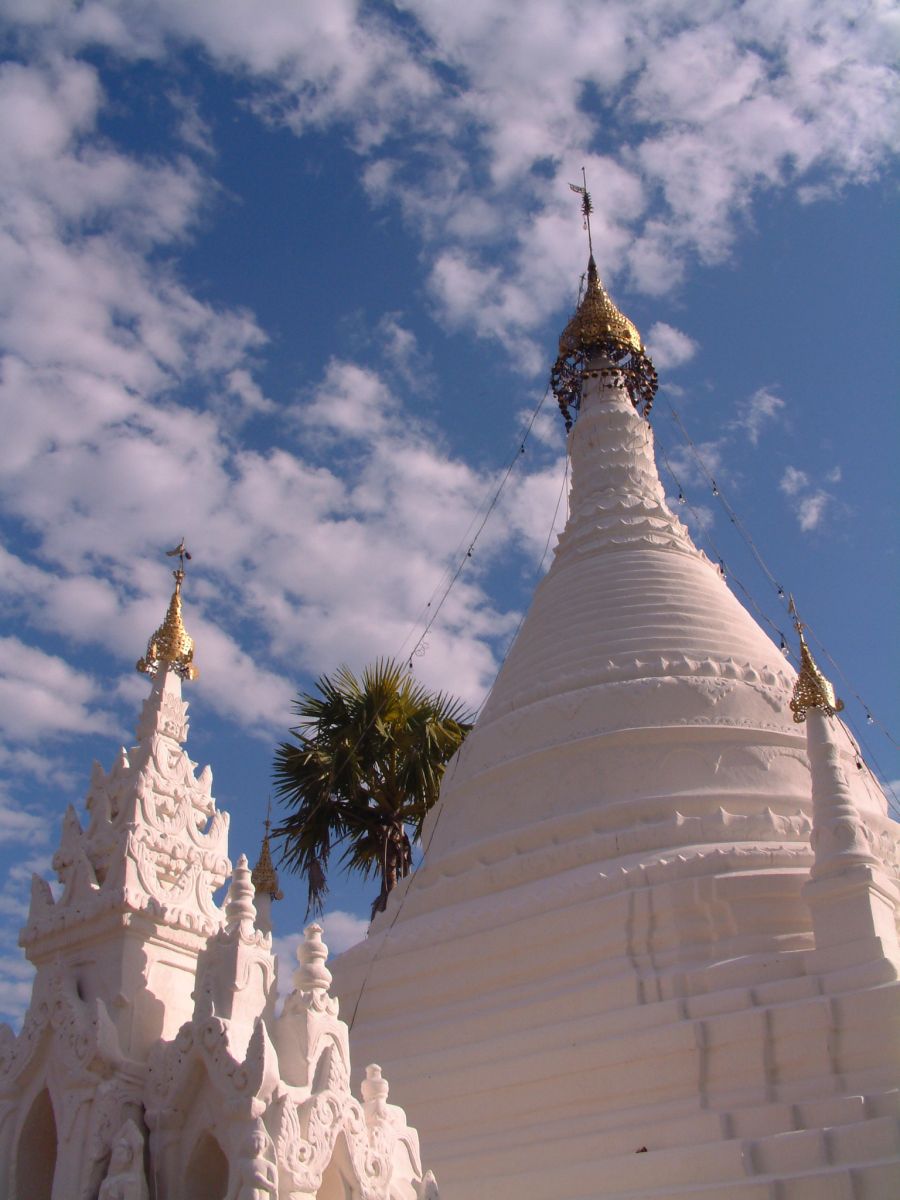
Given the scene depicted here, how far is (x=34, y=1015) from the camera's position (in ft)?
27.7

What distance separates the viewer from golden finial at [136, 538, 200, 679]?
10.2 metres

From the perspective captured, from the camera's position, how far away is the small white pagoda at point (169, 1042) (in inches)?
284

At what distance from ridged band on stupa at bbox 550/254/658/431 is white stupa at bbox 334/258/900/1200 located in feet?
25.0

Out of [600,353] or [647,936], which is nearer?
[647,936]

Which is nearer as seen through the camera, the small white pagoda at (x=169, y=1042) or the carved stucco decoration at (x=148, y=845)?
the small white pagoda at (x=169, y=1042)

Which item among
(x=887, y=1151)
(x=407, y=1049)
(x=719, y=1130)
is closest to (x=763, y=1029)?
(x=719, y=1130)

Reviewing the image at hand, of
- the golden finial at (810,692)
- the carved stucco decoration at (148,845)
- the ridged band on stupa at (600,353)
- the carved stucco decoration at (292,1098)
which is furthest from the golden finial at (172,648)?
the ridged band on stupa at (600,353)

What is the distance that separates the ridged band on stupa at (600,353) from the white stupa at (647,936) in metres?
7.61

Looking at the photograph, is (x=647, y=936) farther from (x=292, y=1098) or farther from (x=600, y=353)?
(x=600, y=353)

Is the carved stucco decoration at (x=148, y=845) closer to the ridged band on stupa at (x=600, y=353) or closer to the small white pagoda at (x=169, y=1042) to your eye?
the small white pagoda at (x=169, y=1042)

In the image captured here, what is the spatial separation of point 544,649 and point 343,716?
5297mm

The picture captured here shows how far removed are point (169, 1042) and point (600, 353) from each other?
757 inches

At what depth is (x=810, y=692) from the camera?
477 inches

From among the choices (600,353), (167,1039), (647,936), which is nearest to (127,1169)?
(167,1039)
